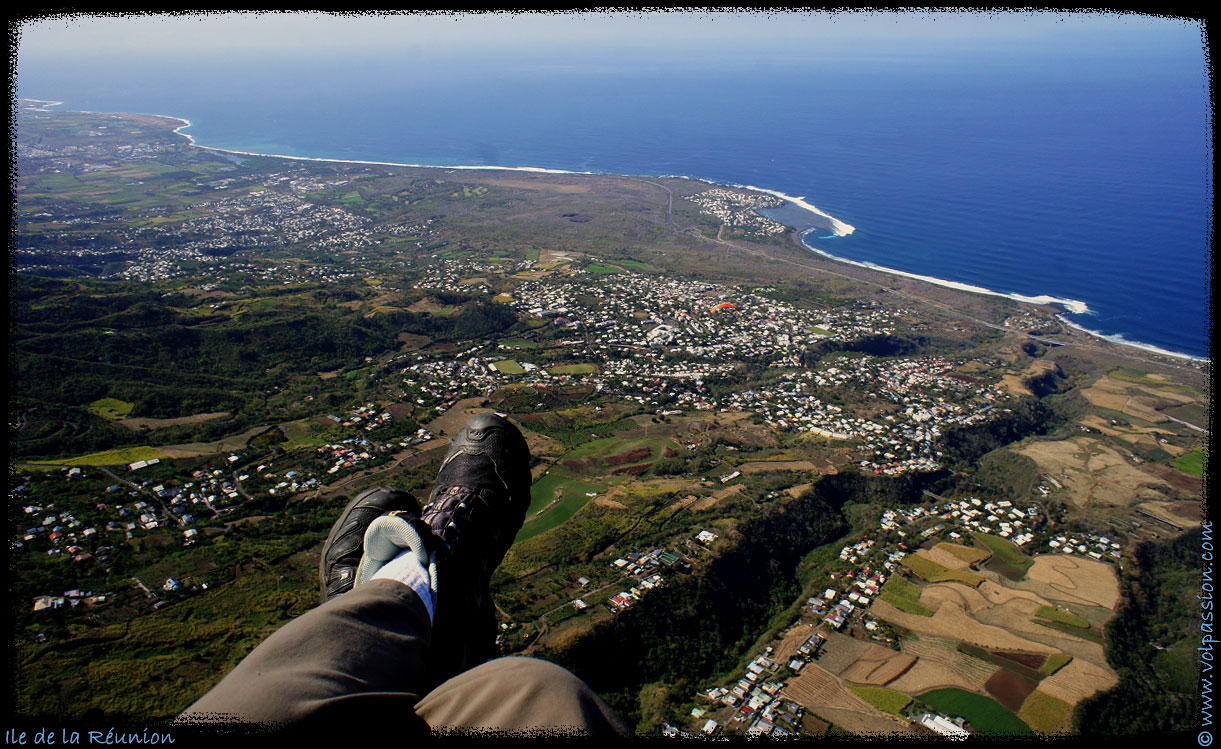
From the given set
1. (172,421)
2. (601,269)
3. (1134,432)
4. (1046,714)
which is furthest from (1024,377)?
(172,421)

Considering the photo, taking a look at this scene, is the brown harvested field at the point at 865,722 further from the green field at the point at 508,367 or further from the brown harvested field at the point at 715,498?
the green field at the point at 508,367

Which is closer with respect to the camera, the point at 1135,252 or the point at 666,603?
the point at 666,603

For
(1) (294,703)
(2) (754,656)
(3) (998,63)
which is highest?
(3) (998,63)

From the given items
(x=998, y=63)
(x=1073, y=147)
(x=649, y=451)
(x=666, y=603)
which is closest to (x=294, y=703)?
(x=666, y=603)

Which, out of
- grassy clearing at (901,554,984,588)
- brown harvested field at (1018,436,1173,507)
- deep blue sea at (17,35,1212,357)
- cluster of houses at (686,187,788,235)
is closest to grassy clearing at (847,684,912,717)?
grassy clearing at (901,554,984,588)

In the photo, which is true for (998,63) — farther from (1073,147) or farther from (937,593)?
(937,593)
